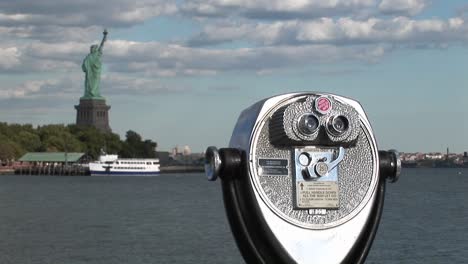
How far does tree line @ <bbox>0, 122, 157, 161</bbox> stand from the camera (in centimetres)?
16112

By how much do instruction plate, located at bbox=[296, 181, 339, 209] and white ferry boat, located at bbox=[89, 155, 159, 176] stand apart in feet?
455

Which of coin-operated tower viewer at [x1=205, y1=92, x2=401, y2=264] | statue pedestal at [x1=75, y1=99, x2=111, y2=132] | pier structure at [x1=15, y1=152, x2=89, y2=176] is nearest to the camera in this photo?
coin-operated tower viewer at [x1=205, y1=92, x2=401, y2=264]

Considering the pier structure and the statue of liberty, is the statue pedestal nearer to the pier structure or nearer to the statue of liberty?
the statue of liberty

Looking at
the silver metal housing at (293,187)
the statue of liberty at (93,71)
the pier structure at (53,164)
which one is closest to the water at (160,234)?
the silver metal housing at (293,187)

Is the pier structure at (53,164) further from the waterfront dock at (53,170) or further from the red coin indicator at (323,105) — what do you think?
the red coin indicator at (323,105)

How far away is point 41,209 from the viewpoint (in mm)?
63781

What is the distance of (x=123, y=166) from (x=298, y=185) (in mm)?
139167

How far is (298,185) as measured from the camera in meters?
7.48

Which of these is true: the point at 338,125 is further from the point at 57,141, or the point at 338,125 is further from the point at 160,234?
the point at 57,141

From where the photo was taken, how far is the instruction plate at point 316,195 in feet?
24.5

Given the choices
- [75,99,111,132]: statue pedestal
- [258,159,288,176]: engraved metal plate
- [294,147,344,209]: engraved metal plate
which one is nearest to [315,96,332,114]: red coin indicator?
[294,147,344,209]: engraved metal plate

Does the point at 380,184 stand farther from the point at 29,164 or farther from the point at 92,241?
the point at 29,164

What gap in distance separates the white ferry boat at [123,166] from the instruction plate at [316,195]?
455 ft

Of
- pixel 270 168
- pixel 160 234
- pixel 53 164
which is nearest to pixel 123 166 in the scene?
pixel 53 164
